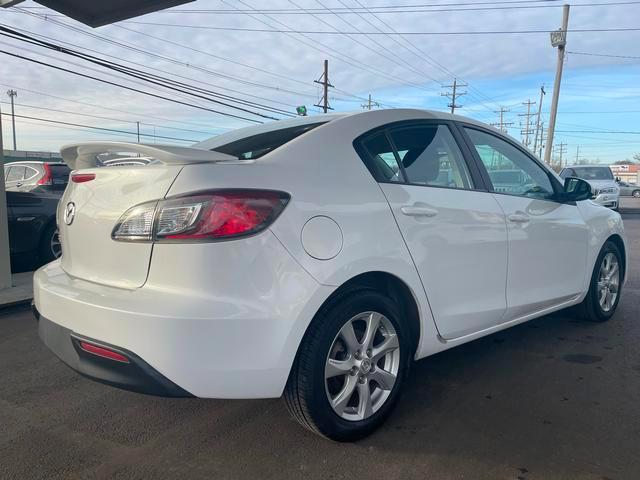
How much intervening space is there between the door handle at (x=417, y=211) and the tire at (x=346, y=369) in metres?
0.45

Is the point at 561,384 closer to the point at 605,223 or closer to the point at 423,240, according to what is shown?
the point at 423,240

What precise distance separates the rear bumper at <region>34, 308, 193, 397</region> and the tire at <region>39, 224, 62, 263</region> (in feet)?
16.4

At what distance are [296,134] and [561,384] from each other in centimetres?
228

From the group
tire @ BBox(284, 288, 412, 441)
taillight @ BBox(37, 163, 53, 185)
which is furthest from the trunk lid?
taillight @ BBox(37, 163, 53, 185)

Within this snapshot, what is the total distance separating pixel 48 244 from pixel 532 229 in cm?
603

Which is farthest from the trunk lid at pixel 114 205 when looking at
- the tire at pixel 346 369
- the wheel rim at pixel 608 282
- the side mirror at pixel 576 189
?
the wheel rim at pixel 608 282

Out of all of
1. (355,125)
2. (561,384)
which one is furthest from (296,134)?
(561,384)

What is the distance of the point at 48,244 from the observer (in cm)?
691

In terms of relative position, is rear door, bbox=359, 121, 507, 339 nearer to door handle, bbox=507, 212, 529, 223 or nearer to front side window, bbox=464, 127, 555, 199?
door handle, bbox=507, 212, 529, 223

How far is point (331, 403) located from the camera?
2471 mm

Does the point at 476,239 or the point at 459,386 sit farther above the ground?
the point at 476,239

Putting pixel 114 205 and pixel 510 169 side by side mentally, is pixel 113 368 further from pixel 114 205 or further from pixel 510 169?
pixel 510 169

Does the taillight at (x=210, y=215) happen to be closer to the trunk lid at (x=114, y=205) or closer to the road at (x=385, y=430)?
the trunk lid at (x=114, y=205)

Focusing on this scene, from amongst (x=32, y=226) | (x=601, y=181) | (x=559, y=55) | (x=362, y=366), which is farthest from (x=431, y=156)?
(x=559, y=55)
